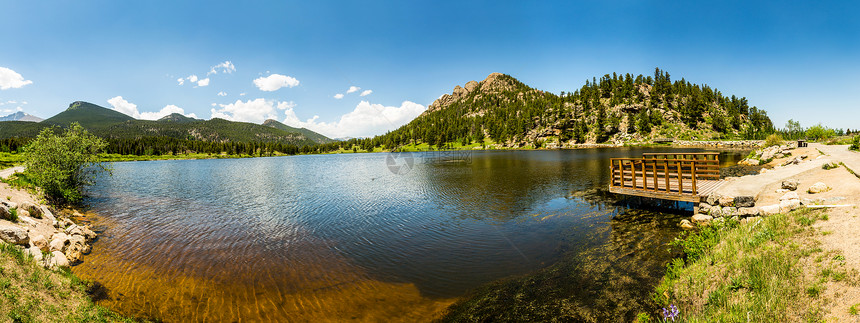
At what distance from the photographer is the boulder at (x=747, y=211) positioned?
14.3 metres

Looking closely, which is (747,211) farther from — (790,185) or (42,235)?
(42,235)

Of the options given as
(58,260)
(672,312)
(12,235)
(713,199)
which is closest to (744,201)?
(713,199)

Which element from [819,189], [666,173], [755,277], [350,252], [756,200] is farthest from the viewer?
[666,173]

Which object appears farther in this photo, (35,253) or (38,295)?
(35,253)

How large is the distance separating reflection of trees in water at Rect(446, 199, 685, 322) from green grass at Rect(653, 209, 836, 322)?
3.25ft

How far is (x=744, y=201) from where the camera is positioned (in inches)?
635

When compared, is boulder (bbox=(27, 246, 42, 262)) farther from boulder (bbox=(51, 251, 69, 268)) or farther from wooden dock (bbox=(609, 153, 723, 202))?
wooden dock (bbox=(609, 153, 723, 202))

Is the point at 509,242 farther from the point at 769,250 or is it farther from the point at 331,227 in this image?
the point at 331,227

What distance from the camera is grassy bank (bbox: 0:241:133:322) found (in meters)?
6.86

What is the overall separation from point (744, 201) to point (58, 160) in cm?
5172

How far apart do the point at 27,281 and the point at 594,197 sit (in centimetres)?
3297

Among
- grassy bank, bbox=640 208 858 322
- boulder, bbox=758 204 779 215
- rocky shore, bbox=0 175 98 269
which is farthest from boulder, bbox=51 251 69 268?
boulder, bbox=758 204 779 215

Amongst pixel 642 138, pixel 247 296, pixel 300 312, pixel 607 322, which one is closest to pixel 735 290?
pixel 607 322

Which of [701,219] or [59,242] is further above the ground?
[59,242]
